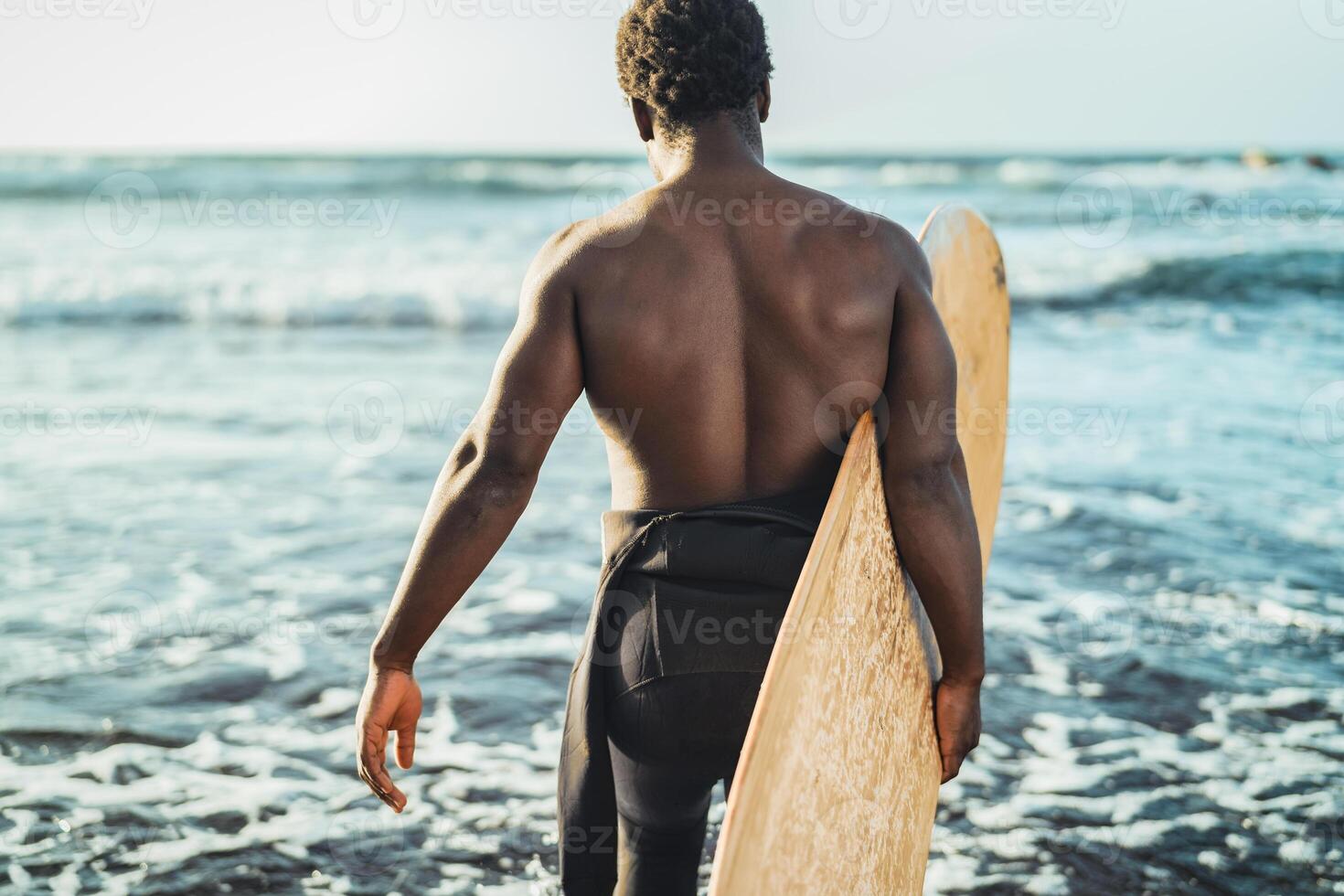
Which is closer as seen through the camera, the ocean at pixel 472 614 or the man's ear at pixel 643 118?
the man's ear at pixel 643 118

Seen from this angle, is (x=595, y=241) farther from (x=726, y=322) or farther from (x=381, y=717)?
(x=381, y=717)

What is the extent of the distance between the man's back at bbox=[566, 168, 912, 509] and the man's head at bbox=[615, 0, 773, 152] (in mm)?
114

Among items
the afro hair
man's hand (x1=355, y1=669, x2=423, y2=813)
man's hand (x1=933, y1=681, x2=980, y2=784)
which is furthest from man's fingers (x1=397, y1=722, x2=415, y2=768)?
the afro hair

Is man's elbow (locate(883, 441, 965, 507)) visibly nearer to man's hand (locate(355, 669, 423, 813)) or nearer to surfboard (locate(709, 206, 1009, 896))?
surfboard (locate(709, 206, 1009, 896))

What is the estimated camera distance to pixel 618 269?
1.57 meters

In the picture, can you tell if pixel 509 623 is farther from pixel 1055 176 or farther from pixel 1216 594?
pixel 1055 176

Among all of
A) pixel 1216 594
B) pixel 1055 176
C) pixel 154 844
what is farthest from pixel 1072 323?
pixel 1055 176

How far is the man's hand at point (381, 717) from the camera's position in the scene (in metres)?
1.72

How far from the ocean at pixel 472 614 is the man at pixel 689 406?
132 cm

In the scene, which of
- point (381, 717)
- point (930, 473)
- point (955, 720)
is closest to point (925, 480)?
point (930, 473)

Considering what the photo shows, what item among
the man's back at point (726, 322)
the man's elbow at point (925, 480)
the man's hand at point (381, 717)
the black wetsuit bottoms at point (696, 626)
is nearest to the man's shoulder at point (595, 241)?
the man's back at point (726, 322)

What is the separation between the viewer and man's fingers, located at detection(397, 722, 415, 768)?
1.78 m

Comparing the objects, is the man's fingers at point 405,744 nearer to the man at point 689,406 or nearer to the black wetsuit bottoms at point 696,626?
the man at point 689,406

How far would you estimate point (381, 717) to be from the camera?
1.72 m
